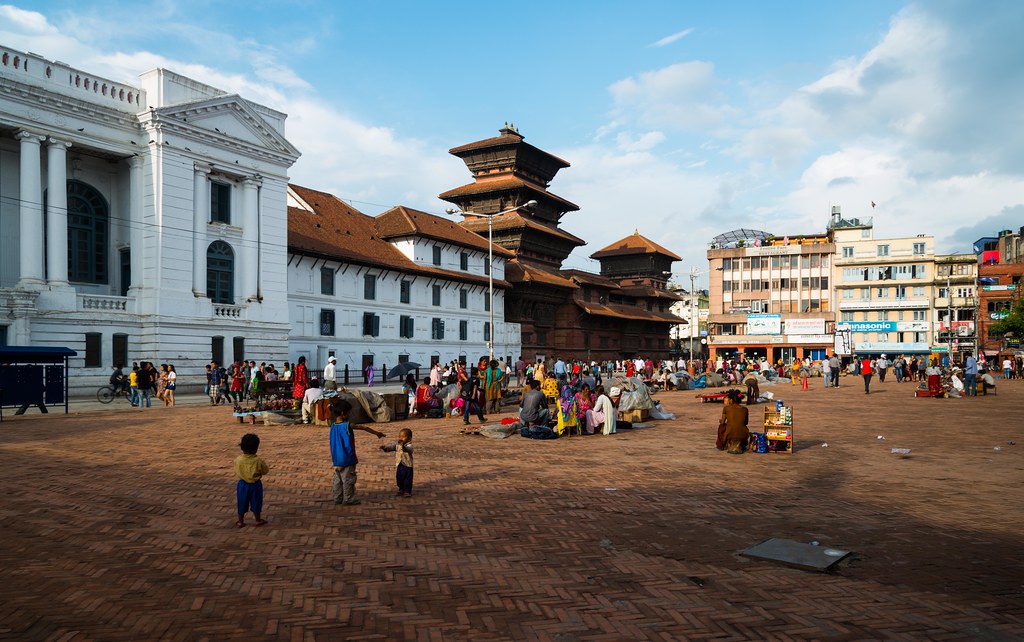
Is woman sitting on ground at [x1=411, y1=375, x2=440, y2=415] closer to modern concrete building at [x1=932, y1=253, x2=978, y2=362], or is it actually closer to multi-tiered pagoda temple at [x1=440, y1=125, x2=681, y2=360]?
multi-tiered pagoda temple at [x1=440, y1=125, x2=681, y2=360]

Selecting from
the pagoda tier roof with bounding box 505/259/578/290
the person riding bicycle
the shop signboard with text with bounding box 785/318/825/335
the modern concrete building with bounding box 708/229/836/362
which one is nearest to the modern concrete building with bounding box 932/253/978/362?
the modern concrete building with bounding box 708/229/836/362

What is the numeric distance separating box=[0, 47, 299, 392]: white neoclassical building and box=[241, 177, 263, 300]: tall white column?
0.05 meters

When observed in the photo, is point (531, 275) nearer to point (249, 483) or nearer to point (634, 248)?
point (634, 248)

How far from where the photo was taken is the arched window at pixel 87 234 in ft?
99.1

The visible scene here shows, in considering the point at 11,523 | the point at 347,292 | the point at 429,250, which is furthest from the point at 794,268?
the point at 11,523

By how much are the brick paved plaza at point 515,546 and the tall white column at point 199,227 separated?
756 inches

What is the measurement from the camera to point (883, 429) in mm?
17516

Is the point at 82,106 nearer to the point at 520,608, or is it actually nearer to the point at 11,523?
the point at 11,523

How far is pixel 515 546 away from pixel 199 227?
1159 inches

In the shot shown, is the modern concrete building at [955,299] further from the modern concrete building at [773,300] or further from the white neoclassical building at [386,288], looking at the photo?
the white neoclassical building at [386,288]

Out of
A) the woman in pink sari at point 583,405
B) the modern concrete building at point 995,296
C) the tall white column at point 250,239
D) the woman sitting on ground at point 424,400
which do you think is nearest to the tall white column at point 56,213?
the tall white column at point 250,239

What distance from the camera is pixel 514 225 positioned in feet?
186

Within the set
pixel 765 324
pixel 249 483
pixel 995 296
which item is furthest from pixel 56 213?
pixel 995 296

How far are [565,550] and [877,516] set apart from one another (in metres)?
4.18
